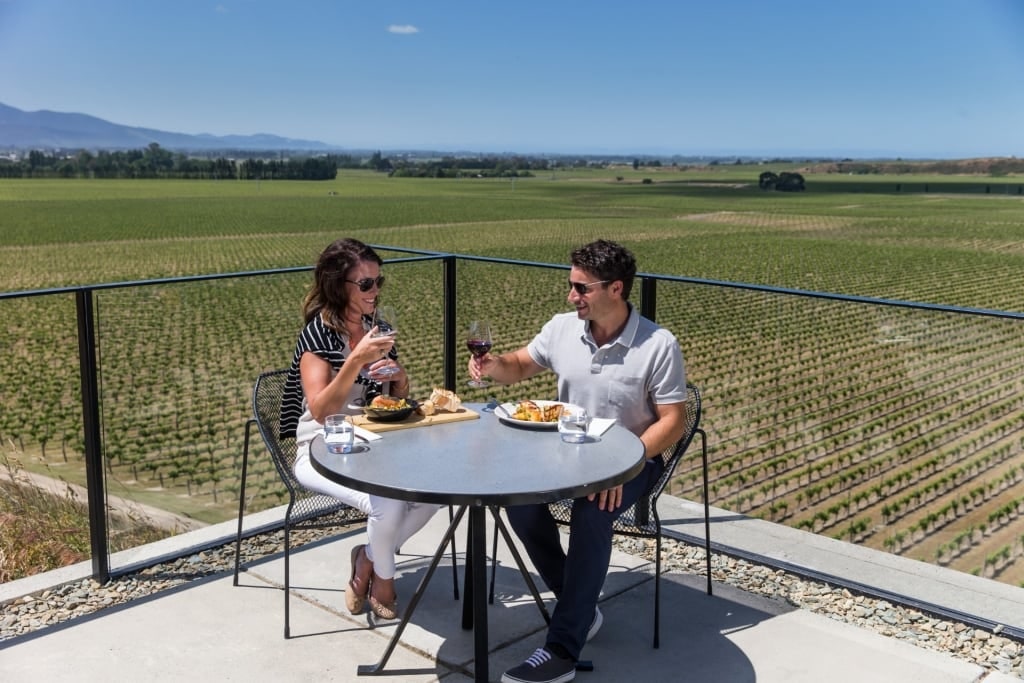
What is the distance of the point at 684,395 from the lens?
312 cm

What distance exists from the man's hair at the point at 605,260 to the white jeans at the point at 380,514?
3.08ft

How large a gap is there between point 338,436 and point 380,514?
1.62 ft

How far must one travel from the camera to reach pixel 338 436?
274 centimetres

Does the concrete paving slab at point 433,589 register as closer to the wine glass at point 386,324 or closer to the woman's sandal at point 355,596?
the woman's sandal at point 355,596

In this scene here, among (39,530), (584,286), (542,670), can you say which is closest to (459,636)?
(542,670)

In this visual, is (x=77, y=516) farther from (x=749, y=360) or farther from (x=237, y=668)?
(x=749, y=360)

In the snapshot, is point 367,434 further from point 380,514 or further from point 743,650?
point 743,650

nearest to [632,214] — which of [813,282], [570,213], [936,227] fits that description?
[570,213]

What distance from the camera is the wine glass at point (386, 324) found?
301 centimetres

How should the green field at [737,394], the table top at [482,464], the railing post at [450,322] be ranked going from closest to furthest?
1. the table top at [482,464]
2. the green field at [737,394]
3. the railing post at [450,322]

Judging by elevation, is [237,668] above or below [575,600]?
below

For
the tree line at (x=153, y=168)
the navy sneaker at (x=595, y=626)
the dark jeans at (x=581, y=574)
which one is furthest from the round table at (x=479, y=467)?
the tree line at (x=153, y=168)

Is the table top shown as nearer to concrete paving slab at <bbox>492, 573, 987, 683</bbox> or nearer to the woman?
the woman

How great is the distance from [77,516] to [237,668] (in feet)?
6.68
